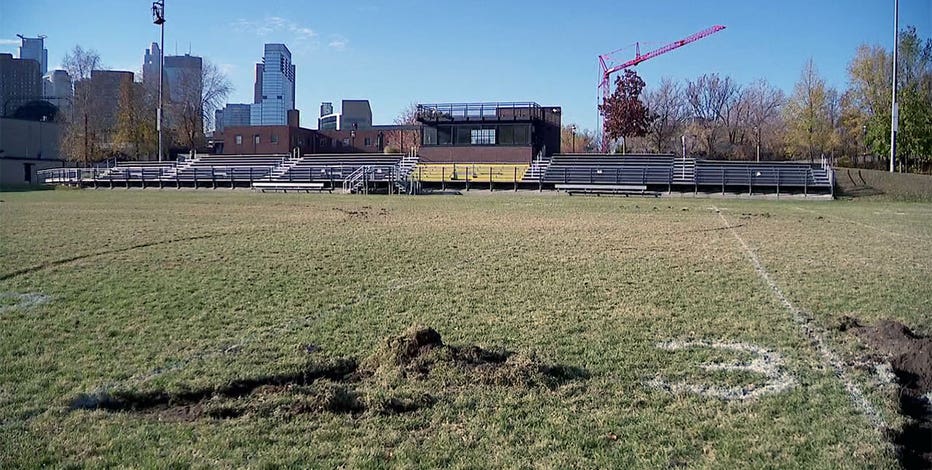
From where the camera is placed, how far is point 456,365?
5.29 m

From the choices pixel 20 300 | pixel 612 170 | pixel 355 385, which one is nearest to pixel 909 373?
pixel 355 385

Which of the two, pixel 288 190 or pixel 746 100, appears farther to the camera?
pixel 746 100

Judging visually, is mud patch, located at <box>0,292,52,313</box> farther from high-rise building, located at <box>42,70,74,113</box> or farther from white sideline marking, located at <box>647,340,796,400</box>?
high-rise building, located at <box>42,70,74,113</box>

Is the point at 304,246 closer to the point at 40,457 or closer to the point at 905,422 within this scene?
the point at 40,457

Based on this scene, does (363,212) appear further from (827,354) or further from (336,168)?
(336,168)

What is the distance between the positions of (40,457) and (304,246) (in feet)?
30.9

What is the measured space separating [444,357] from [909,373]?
11.4 ft

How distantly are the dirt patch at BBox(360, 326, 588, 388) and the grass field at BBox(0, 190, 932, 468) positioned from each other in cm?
3

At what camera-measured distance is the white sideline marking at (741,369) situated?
483cm

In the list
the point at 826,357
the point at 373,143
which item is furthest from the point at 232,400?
the point at 373,143

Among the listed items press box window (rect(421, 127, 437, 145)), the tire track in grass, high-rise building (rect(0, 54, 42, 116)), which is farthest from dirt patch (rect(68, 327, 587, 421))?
press box window (rect(421, 127, 437, 145))

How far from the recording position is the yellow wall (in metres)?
45.8

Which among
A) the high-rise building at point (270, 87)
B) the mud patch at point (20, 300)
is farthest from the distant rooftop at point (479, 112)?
the high-rise building at point (270, 87)

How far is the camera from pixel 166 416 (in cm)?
432
